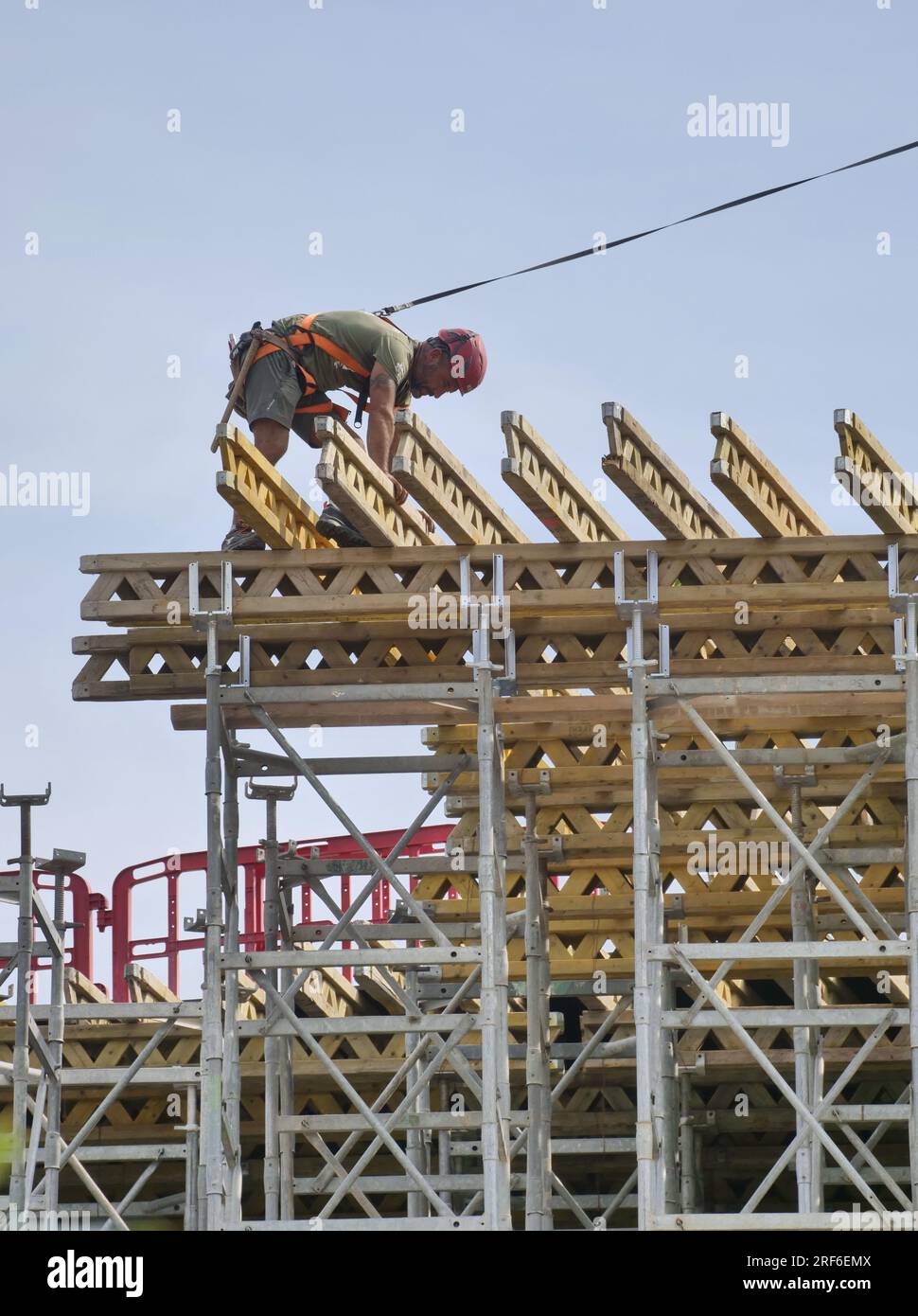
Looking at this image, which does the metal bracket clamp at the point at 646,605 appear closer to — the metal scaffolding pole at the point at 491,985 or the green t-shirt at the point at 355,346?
the metal scaffolding pole at the point at 491,985

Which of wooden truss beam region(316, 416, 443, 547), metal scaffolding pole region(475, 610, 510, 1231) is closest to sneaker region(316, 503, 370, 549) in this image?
wooden truss beam region(316, 416, 443, 547)

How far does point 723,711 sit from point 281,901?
4.47m

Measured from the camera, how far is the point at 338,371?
22.3 meters

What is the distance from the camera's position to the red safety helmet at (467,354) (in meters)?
22.5

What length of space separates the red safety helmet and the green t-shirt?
1.18 feet

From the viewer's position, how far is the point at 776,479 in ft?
70.0

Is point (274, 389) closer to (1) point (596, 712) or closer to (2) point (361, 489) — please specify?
(2) point (361, 489)

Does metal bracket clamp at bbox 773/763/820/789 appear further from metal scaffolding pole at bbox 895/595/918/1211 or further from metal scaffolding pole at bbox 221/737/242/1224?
metal scaffolding pole at bbox 221/737/242/1224

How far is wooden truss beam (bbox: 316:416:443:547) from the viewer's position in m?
20.1

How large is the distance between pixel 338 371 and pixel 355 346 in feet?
0.94

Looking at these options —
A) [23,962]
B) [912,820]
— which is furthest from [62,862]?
[912,820]
